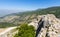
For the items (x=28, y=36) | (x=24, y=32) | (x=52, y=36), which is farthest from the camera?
(x=24, y=32)

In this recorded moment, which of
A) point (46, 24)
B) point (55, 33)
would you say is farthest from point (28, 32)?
point (55, 33)

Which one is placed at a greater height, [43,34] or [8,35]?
[43,34]

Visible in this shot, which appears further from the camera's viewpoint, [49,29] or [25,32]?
[25,32]

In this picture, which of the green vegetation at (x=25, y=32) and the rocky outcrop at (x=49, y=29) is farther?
the green vegetation at (x=25, y=32)

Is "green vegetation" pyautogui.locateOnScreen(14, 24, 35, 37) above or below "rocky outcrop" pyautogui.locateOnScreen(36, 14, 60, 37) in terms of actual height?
below

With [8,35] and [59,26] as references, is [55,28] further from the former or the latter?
[8,35]

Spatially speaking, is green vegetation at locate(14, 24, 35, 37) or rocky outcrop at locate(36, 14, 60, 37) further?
green vegetation at locate(14, 24, 35, 37)

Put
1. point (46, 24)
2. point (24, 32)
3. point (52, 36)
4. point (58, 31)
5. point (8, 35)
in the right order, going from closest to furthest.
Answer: point (52, 36), point (58, 31), point (46, 24), point (24, 32), point (8, 35)

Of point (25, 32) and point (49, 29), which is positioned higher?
point (49, 29)

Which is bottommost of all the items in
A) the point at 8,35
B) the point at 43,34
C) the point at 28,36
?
the point at 8,35

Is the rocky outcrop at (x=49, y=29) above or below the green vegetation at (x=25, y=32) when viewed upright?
above

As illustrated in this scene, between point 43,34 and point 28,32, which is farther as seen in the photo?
point 28,32
